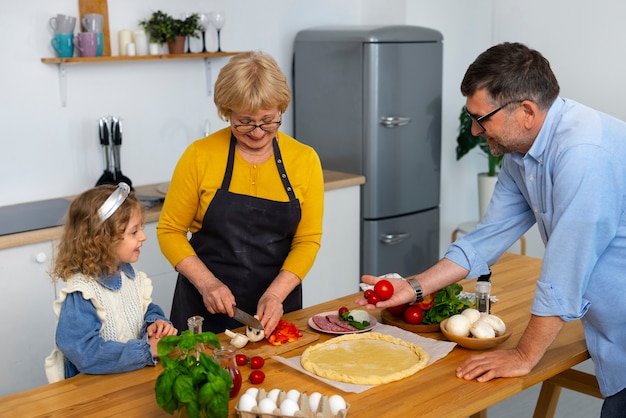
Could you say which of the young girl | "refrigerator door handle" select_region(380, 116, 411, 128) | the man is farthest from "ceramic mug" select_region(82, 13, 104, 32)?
the man

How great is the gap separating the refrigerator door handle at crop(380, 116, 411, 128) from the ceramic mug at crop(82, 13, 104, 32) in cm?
152

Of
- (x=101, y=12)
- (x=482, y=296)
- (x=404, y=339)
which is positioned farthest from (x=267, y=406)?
(x=101, y=12)

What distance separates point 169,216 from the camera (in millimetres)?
2518

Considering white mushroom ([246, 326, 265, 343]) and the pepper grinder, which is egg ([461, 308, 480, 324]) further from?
white mushroom ([246, 326, 265, 343])

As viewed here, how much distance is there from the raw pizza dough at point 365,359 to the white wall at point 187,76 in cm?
218

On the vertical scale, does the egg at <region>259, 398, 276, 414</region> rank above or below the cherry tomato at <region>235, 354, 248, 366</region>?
above

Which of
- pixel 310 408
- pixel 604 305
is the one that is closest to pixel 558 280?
Result: pixel 604 305

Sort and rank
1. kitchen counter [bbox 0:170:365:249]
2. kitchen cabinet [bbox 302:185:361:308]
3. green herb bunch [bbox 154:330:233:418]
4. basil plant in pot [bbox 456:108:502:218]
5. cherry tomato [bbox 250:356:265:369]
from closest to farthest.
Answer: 1. green herb bunch [bbox 154:330:233:418]
2. cherry tomato [bbox 250:356:265:369]
3. kitchen counter [bbox 0:170:365:249]
4. kitchen cabinet [bbox 302:185:361:308]
5. basil plant in pot [bbox 456:108:502:218]

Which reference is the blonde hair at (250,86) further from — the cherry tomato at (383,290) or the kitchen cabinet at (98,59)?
the kitchen cabinet at (98,59)

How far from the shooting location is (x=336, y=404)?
1768mm

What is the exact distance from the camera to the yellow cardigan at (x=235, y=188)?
2.49 m

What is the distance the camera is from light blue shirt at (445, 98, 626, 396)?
6.30 ft

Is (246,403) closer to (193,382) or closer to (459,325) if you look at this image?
(193,382)

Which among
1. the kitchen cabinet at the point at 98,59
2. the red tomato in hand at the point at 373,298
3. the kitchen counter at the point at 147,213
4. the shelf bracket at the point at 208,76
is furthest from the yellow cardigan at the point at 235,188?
the shelf bracket at the point at 208,76
